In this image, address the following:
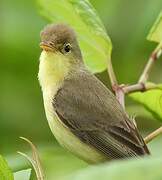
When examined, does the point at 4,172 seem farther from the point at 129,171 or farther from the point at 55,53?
the point at 55,53

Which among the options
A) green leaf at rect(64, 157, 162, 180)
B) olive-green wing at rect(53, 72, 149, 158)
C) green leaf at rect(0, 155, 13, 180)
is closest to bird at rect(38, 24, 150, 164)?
olive-green wing at rect(53, 72, 149, 158)

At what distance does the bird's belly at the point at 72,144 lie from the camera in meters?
2.80

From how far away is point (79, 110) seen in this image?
300cm

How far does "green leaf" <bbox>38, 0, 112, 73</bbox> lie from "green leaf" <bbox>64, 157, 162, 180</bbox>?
1.57m

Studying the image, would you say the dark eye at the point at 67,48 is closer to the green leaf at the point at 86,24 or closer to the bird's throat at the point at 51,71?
the bird's throat at the point at 51,71

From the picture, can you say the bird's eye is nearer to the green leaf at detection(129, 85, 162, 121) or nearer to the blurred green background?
the blurred green background

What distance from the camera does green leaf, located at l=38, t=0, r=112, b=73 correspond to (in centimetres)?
253

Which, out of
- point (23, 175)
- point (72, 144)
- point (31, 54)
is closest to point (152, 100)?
point (72, 144)

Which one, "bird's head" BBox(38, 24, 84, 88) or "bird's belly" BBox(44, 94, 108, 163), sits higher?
"bird's head" BBox(38, 24, 84, 88)

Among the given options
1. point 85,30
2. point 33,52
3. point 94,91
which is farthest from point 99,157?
point 33,52

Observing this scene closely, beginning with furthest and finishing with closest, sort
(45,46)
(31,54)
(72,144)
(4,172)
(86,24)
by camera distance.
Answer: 1. (31,54)
2. (45,46)
3. (72,144)
4. (86,24)
5. (4,172)

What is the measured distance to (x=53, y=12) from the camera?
269cm

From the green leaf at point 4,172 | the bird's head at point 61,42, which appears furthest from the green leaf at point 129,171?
the bird's head at point 61,42

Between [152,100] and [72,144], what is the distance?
1.84ft
